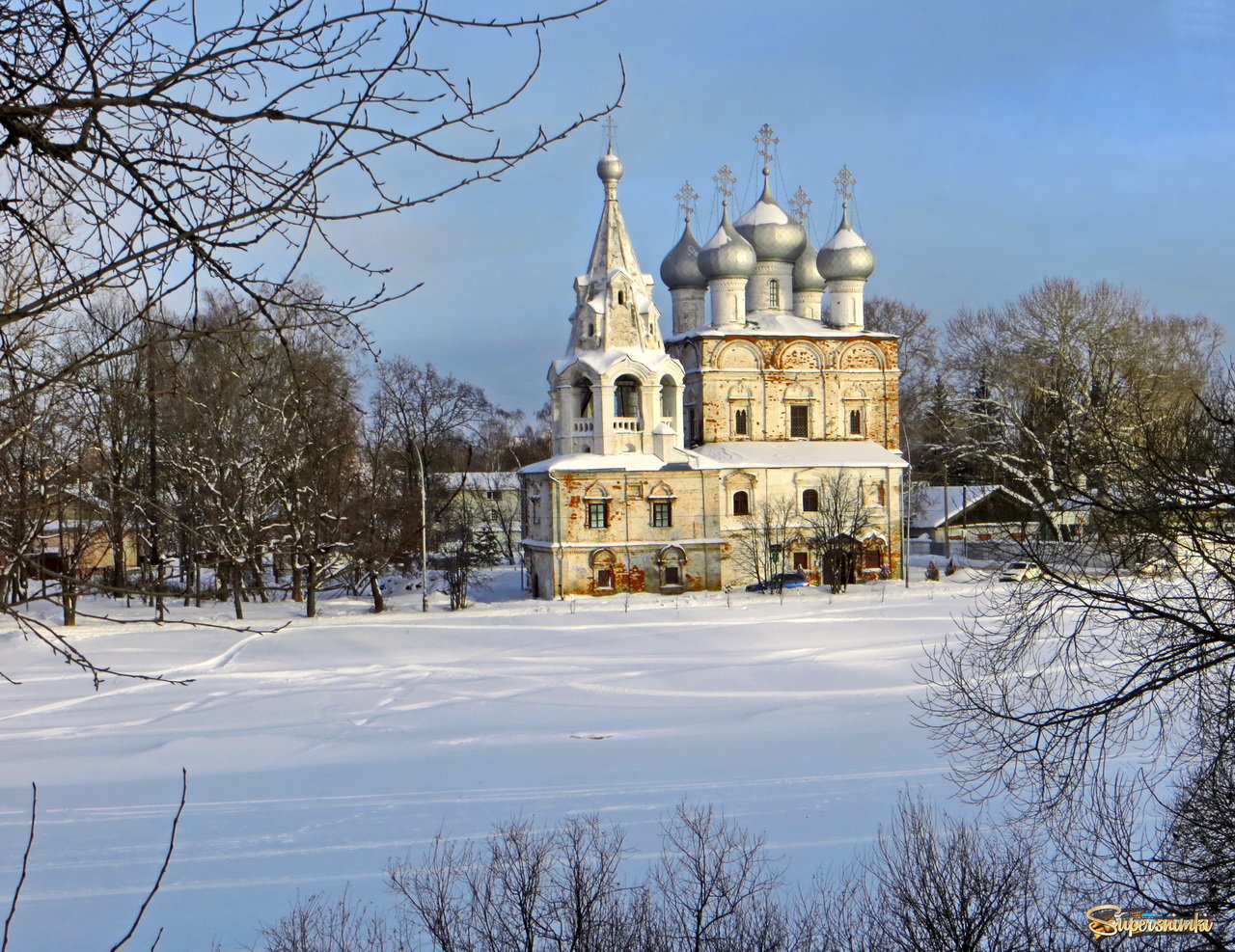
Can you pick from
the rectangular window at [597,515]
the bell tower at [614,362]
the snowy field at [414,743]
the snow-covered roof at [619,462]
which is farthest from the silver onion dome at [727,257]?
the snowy field at [414,743]

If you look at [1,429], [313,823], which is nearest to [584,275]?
[313,823]

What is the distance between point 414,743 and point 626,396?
47.0 ft

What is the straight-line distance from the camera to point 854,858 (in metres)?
8.60

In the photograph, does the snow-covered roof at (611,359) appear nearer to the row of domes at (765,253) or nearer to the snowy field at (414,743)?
the row of domes at (765,253)

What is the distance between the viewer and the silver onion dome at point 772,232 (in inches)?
1144

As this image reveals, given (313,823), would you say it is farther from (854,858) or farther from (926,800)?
(926,800)

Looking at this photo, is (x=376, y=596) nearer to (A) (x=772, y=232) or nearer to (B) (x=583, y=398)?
(B) (x=583, y=398)

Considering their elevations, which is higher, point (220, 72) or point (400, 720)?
point (220, 72)

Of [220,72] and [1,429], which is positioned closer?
[220,72]

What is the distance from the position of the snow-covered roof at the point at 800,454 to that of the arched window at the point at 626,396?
5.99 feet

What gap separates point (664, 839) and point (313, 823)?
300 centimetres

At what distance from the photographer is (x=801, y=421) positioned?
28.0 m

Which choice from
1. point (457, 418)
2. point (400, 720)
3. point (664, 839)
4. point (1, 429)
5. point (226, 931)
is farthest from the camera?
point (457, 418)

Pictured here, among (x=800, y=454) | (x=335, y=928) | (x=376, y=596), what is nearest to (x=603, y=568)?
(x=376, y=596)
